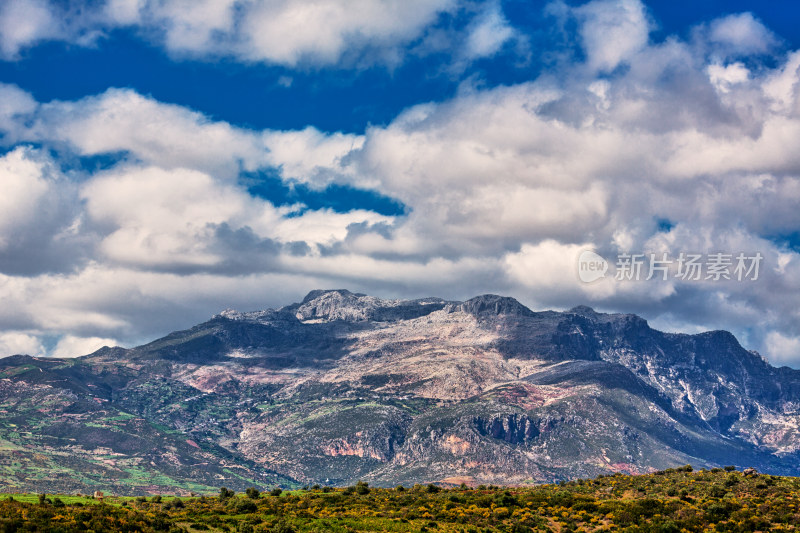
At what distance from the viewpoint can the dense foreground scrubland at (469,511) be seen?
333ft

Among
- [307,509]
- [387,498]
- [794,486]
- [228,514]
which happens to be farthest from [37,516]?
[794,486]

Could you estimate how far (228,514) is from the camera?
123188 mm

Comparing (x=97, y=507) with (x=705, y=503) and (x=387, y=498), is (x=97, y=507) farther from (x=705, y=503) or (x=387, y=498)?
(x=705, y=503)

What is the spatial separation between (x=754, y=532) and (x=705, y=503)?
14.7 metres

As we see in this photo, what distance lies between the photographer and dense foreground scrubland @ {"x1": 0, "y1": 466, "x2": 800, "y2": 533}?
101m

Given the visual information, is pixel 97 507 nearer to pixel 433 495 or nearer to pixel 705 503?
pixel 433 495

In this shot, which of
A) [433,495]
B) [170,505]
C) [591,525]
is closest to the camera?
[591,525]

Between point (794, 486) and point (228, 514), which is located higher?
point (794, 486)

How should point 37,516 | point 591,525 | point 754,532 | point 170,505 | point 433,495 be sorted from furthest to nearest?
point 433,495 < point 170,505 < point 591,525 < point 754,532 < point 37,516

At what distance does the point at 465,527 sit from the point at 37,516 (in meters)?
57.5

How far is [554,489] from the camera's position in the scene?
157750 millimetres

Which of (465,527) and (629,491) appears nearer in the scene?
(465,527)

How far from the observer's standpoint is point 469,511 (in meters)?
126

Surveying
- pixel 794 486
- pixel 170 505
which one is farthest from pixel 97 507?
pixel 794 486
